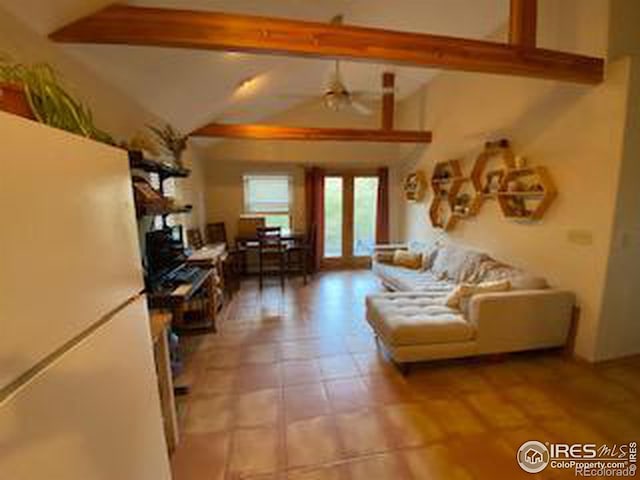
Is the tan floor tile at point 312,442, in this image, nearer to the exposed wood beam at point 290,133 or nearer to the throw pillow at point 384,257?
the throw pillow at point 384,257

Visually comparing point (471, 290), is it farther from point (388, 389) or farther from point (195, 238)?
point (195, 238)

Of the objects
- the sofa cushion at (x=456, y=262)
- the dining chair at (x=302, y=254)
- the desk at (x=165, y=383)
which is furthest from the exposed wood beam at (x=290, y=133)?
the desk at (x=165, y=383)

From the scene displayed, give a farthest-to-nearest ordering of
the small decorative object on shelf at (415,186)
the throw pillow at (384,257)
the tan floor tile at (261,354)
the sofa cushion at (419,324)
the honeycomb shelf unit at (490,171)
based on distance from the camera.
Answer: the small decorative object on shelf at (415,186)
the throw pillow at (384,257)
the honeycomb shelf unit at (490,171)
the tan floor tile at (261,354)
the sofa cushion at (419,324)

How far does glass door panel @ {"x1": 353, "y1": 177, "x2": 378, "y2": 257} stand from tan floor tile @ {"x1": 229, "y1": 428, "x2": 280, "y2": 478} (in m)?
5.17

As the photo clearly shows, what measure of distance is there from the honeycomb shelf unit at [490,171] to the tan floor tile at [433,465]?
2847 millimetres

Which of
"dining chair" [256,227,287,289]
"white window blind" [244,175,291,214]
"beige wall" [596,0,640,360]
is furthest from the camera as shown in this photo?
"white window blind" [244,175,291,214]

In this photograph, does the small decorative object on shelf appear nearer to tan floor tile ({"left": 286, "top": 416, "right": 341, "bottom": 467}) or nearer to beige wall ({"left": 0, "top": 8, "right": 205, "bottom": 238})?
beige wall ({"left": 0, "top": 8, "right": 205, "bottom": 238})

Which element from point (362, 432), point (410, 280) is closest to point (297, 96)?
point (410, 280)

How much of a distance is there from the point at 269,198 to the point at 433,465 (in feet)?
18.2

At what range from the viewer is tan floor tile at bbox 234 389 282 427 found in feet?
7.01

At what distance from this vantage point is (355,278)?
6066 millimetres

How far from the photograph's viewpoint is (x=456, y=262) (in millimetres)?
4086

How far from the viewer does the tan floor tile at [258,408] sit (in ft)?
7.01

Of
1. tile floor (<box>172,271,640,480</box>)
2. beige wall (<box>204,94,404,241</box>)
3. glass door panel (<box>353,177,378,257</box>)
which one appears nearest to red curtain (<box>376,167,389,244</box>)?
glass door panel (<box>353,177,378,257</box>)
